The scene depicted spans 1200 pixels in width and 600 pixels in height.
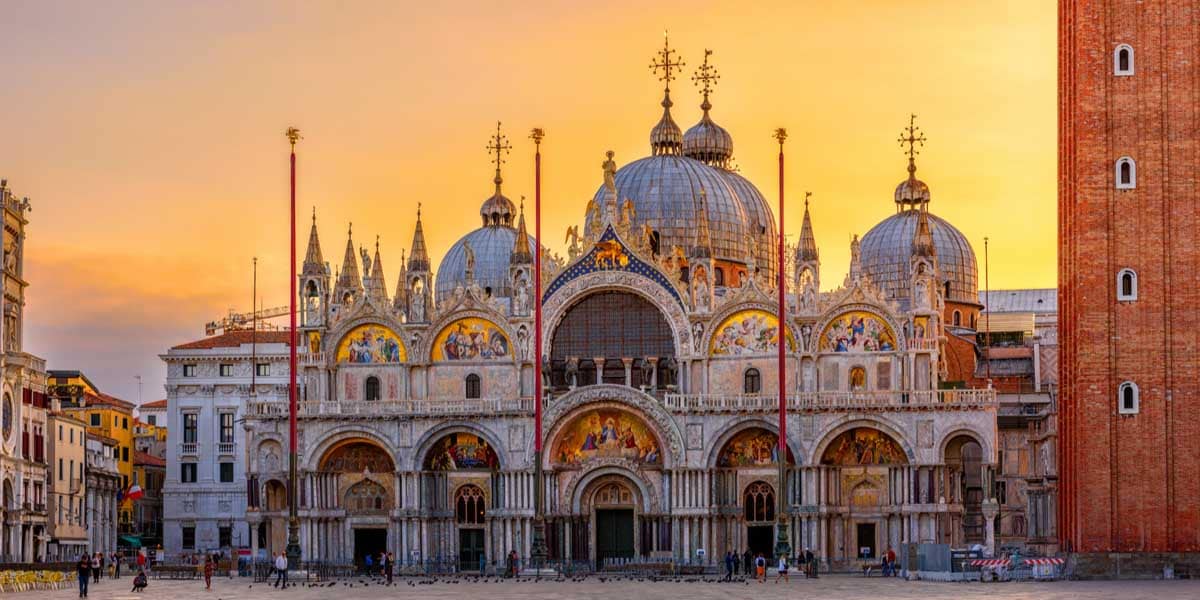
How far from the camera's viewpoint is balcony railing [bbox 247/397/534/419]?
95438 millimetres

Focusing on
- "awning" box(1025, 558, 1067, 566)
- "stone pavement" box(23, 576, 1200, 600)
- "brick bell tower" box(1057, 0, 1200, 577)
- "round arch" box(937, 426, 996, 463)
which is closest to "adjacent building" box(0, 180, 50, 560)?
"stone pavement" box(23, 576, 1200, 600)

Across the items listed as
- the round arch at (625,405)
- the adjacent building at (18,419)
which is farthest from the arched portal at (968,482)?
the adjacent building at (18,419)

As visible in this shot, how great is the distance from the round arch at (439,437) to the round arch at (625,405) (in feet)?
8.80

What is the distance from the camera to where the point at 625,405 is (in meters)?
94.1

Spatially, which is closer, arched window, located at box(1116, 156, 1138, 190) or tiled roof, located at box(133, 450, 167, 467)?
arched window, located at box(1116, 156, 1138, 190)

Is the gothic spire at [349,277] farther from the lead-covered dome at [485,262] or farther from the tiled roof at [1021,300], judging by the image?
the tiled roof at [1021,300]

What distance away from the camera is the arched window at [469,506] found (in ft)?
319

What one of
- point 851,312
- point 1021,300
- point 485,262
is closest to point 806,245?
point 851,312

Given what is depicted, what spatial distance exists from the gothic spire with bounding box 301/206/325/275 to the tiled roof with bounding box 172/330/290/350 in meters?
20.6

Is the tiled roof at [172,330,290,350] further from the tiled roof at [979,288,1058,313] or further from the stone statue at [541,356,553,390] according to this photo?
the tiled roof at [979,288,1058,313]

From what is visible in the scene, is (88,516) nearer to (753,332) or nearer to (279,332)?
(279,332)

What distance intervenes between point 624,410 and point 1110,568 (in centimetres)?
2498

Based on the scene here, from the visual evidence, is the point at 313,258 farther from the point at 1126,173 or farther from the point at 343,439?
the point at 1126,173

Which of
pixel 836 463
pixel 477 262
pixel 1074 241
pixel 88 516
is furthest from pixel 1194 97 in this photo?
pixel 88 516
